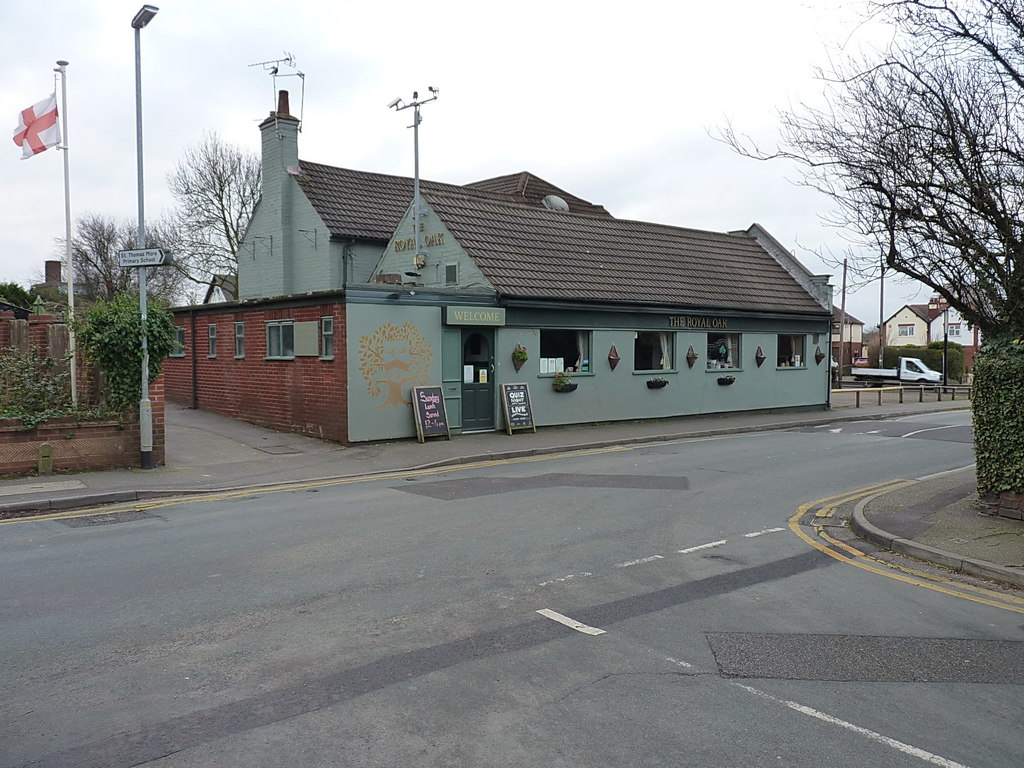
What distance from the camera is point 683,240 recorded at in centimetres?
2764

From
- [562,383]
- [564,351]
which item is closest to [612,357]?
[564,351]

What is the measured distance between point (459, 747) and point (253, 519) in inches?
260

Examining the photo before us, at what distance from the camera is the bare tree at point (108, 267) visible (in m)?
48.8

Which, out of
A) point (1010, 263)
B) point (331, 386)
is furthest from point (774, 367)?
point (1010, 263)

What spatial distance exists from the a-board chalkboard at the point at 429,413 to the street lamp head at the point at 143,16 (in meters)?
8.61

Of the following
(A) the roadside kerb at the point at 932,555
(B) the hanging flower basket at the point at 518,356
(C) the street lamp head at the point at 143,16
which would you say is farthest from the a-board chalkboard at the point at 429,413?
(A) the roadside kerb at the point at 932,555

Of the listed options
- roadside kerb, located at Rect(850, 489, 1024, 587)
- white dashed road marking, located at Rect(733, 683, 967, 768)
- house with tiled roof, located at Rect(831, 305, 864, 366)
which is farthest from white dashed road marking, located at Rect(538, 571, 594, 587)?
house with tiled roof, located at Rect(831, 305, 864, 366)

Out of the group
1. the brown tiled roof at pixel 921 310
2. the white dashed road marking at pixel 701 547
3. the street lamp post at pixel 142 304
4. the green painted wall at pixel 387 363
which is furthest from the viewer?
the brown tiled roof at pixel 921 310

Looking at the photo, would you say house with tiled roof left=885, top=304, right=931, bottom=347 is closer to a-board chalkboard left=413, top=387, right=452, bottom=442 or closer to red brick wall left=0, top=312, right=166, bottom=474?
a-board chalkboard left=413, top=387, right=452, bottom=442

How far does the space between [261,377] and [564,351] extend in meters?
7.79

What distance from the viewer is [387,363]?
57.8 ft

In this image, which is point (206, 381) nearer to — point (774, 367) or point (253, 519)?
point (253, 519)

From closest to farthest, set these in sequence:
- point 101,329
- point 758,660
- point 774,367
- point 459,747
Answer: point 459,747 → point 758,660 → point 101,329 → point 774,367

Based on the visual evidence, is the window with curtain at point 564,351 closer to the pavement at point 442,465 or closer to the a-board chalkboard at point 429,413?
the pavement at point 442,465
